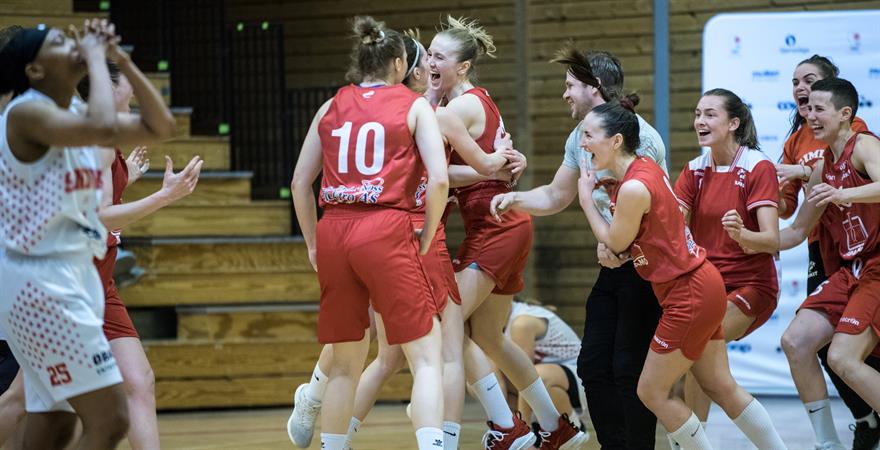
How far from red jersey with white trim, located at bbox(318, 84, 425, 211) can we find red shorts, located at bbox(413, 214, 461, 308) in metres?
0.27

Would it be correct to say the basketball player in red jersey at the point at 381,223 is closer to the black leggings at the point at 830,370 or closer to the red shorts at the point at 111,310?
the red shorts at the point at 111,310

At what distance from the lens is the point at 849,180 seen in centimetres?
483

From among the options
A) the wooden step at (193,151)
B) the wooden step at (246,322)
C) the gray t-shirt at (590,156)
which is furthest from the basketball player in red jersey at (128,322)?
the wooden step at (193,151)

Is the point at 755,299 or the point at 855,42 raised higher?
the point at 855,42

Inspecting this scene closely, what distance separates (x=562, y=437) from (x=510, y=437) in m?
0.35

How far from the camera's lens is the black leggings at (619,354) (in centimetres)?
428

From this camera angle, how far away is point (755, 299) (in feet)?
15.3

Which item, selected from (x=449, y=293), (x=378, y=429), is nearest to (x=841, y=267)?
(x=449, y=293)

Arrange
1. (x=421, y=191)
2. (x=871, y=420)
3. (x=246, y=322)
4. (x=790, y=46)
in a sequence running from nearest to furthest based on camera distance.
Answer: (x=421, y=191)
(x=871, y=420)
(x=790, y=46)
(x=246, y=322)

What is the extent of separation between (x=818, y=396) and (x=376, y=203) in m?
2.28

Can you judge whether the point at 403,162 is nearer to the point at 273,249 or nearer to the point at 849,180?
the point at 849,180

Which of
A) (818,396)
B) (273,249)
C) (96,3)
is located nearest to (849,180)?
(818,396)

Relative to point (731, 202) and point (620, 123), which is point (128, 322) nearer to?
point (620, 123)

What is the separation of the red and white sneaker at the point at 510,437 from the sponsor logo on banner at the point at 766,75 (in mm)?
3597
